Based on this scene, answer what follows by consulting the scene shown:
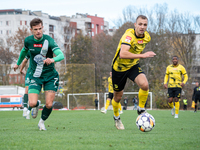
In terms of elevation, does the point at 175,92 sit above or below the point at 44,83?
below

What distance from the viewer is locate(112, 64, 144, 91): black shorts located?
6.46 meters

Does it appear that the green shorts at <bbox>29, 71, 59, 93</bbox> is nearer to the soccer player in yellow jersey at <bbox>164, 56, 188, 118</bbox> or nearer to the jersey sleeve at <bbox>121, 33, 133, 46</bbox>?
the jersey sleeve at <bbox>121, 33, 133, 46</bbox>

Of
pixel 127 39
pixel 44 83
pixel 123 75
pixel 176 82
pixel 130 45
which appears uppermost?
pixel 127 39

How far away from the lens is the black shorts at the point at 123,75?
646 centimetres

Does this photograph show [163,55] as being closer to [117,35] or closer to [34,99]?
[117,35]

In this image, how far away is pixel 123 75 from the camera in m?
6.63

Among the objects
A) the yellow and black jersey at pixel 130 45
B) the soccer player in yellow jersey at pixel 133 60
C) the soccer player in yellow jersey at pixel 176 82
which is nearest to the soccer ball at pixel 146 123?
the soccer player in yellow jersey at pixel 133 60

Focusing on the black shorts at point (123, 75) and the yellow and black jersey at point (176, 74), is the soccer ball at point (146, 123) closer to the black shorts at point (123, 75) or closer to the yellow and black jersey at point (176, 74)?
the black shorts at point (123, 75)

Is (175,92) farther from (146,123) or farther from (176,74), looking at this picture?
(146,123)

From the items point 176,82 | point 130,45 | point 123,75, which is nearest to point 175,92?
point 176,82

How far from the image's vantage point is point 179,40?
46.9 m

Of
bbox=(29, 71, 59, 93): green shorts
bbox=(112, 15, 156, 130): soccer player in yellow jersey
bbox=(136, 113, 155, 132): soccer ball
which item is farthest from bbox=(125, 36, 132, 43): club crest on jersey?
bbox=(29, 71, 59, 93): green shorts

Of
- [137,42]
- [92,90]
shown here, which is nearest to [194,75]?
[92,90]

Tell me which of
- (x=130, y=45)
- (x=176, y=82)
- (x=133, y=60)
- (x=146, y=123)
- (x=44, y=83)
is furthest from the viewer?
(x=176, y=82)
